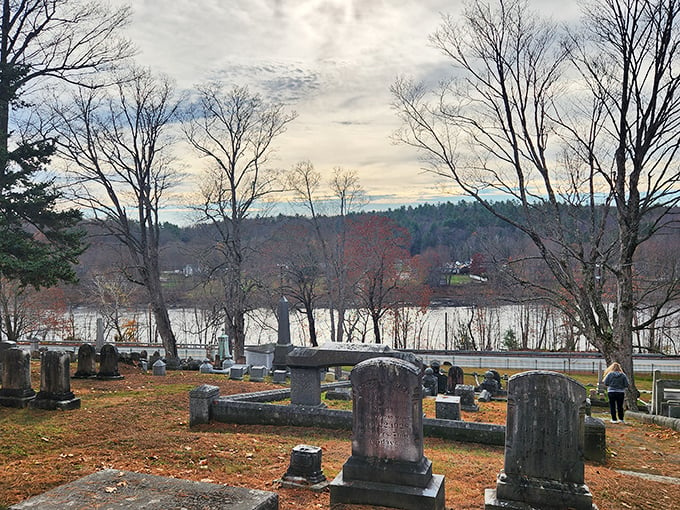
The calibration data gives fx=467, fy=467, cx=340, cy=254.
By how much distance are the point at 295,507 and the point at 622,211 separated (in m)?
12.1

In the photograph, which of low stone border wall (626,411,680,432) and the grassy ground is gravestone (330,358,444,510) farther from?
low stone border wall (626,411,680,432)

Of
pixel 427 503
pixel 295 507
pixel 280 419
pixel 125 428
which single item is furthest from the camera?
pixel 280 419

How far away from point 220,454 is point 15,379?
6372 mm

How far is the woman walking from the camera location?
36.6 feet

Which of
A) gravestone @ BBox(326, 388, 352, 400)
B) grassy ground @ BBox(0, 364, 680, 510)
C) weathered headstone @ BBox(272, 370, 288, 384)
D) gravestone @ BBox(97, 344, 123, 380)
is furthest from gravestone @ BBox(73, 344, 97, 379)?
gravestone @ BBox(326, 388, 352, 400)

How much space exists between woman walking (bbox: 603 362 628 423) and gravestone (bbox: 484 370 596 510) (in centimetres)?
695

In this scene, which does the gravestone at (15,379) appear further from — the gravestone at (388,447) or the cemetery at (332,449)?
the gravestone at (388,447)

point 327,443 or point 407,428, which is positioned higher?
point 407,428

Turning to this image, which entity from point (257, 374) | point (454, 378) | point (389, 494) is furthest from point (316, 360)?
point (454, 378)

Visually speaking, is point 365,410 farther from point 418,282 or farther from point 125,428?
point 418,282

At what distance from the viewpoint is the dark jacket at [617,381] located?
11125 mm

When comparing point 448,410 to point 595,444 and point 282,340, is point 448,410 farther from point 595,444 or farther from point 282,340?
point 282,340

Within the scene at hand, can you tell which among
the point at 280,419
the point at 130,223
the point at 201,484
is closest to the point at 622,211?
the point at 280,419

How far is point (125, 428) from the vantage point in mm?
9250
